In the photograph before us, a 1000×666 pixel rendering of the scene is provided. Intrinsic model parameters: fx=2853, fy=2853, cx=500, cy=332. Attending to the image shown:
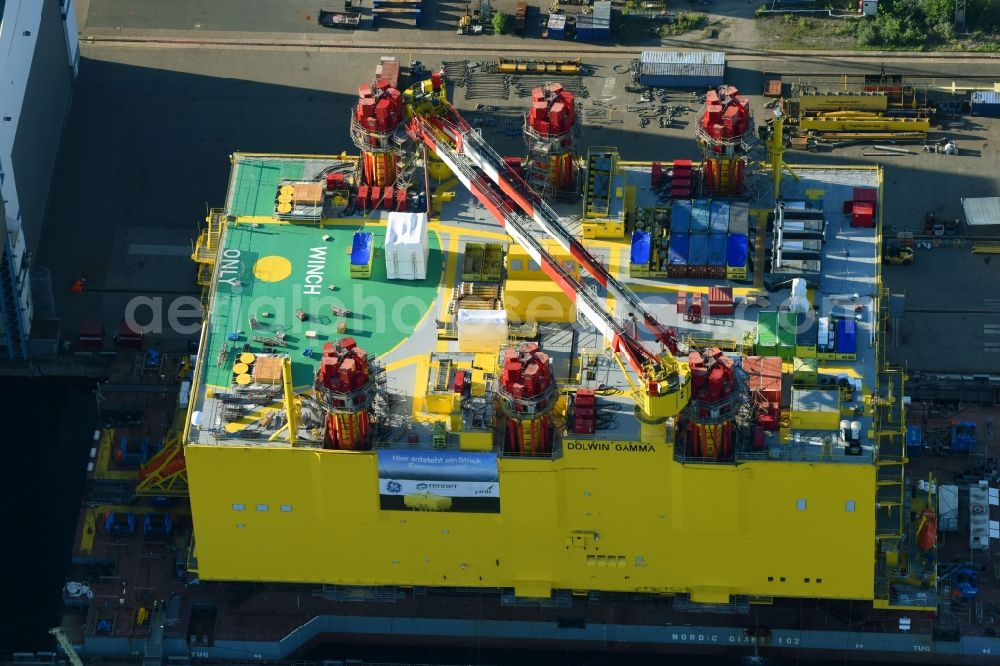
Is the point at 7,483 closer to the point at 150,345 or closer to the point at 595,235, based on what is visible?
the point at 150,345

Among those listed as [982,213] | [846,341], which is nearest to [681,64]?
[982,213]

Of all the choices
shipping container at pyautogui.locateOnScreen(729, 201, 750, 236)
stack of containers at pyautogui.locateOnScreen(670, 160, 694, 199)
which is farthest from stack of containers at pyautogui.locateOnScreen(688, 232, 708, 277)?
stack of containers at pyautogui.locateOnScreen(670, 160, 694, 199)

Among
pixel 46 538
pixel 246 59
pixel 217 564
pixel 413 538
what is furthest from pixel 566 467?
pixel 246 59

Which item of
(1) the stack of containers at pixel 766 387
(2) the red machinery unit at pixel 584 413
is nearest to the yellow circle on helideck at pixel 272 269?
(2) the red machinery unit at pixel 584 413

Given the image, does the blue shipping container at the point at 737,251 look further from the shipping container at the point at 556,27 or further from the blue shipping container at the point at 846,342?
the shipping container at the point at 556,27

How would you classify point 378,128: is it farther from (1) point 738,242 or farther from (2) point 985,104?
(2) point 985,104

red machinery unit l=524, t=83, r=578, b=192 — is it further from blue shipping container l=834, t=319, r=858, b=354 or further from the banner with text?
the banner with text

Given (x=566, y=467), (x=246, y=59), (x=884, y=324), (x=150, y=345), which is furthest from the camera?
(x=246, y=59)
